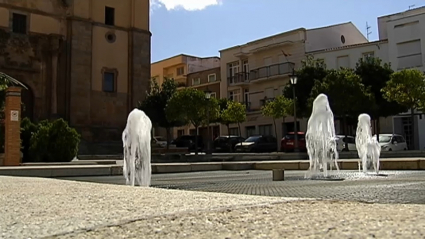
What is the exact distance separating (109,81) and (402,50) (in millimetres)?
18880

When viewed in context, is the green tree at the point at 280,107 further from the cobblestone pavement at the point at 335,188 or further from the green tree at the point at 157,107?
the cobblestone pavement at the point at 335,188

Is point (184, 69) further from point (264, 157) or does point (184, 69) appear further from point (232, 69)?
point (264, 157)

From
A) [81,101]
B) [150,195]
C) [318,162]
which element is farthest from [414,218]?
[81,101]

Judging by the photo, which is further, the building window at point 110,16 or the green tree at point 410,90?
the building window at point 110,16

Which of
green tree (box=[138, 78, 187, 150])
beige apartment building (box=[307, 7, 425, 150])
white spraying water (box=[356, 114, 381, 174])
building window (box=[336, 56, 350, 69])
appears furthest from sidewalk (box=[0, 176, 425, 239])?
building window (box=[336, 56, 350, 69])

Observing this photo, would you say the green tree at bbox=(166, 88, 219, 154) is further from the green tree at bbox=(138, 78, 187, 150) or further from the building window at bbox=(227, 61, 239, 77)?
→ the building window at bbox=(227, 61, 239, 77)

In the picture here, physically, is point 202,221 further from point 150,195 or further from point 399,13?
point 399,13

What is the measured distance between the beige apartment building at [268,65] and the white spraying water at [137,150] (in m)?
28.7

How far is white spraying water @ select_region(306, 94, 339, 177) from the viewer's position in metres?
9.88

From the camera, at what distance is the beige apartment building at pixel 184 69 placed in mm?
48906

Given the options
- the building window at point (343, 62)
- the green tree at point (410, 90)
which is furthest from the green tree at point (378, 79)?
the building window at point (343, 62)

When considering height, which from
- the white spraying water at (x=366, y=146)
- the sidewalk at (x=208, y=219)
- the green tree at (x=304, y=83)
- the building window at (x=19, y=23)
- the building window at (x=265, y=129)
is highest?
the building window at (x=19, y=23)

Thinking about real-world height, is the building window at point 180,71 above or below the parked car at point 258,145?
above

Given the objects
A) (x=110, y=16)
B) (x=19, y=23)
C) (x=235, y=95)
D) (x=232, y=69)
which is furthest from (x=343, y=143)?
(x=232, y=69)
